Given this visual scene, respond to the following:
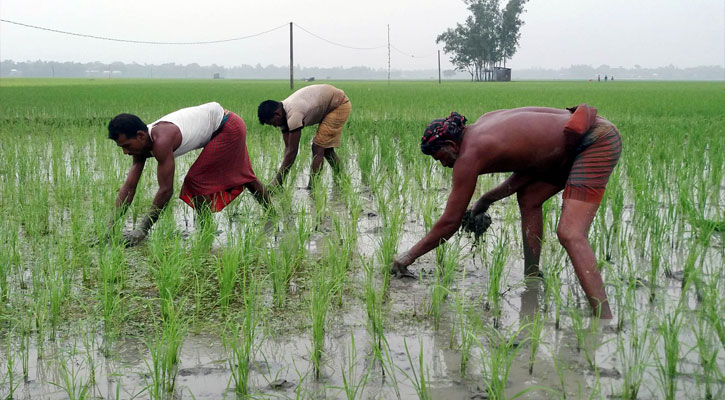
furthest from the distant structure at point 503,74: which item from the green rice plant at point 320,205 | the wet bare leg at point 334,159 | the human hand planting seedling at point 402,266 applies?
the human hand planting seedling at point 402,266

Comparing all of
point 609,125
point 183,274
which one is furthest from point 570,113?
point 183,274

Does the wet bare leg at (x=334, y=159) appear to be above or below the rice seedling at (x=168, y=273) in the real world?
above

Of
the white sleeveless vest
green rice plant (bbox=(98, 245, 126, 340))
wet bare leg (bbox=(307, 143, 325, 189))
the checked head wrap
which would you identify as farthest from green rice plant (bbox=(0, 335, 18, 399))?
wet bare leg (bbox=(307, 143, 325, 189))

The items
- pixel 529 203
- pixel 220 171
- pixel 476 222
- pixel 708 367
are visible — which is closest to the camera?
pixel 708 367

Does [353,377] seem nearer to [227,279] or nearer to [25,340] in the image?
[227,279]

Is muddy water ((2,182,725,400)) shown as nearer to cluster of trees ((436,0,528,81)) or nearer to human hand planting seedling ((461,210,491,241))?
human hand planting seedling ((461,210,491,241))

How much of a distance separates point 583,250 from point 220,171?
2.45m

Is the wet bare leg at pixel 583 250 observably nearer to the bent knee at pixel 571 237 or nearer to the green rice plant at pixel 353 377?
the bent knee at pixel 571 237

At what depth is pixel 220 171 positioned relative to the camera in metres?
4.16

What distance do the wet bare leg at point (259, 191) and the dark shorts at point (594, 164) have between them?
2296 millimetres

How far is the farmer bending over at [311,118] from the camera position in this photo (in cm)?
492

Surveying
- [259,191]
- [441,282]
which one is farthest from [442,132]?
[259,191]

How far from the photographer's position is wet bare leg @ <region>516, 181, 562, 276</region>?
313 centimetres

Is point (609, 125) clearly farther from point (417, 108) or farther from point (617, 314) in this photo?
point (417, 108)
